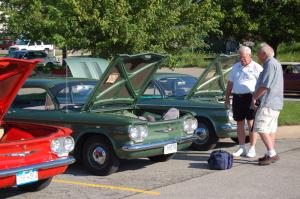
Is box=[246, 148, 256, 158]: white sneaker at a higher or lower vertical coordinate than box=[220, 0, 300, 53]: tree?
lower

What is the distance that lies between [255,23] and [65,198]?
1535 cm

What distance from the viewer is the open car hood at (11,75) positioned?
664 cm

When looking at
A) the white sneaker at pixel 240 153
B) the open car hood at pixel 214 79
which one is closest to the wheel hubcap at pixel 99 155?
the white sneaker at pixel 240 153

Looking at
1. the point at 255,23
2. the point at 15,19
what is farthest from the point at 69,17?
the point at 255,23

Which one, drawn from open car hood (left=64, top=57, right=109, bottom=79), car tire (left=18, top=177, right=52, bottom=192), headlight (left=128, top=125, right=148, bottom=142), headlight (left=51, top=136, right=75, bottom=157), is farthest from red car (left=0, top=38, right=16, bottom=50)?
headlight (left=51, top=136, right=75, bottom=157)

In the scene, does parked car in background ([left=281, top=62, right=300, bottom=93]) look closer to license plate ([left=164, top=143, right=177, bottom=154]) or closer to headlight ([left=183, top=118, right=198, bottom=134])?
headlight ([left=183, top=118, right=198, bottom=134])

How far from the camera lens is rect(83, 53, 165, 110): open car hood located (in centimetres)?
862

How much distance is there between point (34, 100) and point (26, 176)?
9.55 ft

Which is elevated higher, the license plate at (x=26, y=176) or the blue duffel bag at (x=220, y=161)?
the license plate at (x=26, y=176)

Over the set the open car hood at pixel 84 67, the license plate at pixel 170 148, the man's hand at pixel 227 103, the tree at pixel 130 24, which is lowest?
the license plate at pixel 170 148

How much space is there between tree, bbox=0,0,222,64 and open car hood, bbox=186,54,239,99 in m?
5.30

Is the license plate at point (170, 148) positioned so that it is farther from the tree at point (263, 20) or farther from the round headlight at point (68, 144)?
the tree at point (263, 20)

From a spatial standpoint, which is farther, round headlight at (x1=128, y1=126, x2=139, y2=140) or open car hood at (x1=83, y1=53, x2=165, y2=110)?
open car hood at (x1=83, y1=53, x2=165, y2=110)

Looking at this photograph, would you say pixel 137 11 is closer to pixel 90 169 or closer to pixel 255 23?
pixel 255 23
